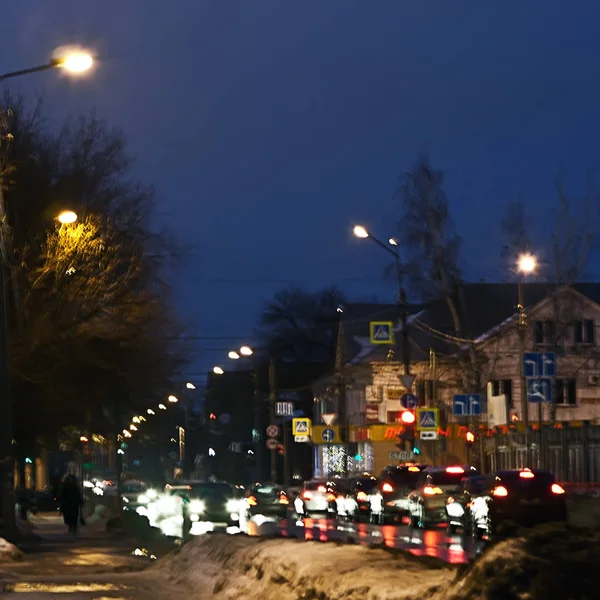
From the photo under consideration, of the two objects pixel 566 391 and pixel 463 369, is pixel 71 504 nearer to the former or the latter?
pixel 463 369

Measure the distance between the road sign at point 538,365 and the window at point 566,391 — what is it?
35.4 meters

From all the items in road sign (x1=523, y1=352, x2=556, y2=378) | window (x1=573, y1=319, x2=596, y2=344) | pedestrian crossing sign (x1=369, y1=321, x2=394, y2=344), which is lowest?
road sign (x1=523, y1=352, x2=556, y2=378)

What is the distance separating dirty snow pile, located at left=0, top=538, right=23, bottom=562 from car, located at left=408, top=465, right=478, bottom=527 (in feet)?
45.5

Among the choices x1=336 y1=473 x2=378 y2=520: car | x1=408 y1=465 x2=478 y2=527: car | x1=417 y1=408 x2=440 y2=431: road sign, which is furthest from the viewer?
x1=417 y1=408 x2=440 y2=431: road sign

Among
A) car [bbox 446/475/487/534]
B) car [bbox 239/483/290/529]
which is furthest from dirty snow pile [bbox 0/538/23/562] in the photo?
car [bbox 239/483/290/529]

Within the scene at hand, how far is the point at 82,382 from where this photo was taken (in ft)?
125

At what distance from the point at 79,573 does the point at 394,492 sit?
20.6m

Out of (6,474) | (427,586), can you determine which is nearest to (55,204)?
(6,474)

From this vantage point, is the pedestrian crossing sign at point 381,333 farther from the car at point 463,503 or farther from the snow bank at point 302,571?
the snow bank at point 302,571

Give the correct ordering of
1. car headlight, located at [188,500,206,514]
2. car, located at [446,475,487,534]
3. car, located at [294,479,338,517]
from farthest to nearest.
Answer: car, located at [294,479,338,517], car headlight, located at [188,500,206,514], car, located at [446,475,487,534]

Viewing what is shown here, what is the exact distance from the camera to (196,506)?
124 ft

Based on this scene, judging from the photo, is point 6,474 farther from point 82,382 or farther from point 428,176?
point 428,176

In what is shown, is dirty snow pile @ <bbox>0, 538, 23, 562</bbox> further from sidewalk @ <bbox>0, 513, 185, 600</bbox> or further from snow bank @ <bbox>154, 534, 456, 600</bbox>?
snow bank @ <bbox>154, 534, 456, 600</bbox>

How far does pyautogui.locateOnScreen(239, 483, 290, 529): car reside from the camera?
43.8 metres
